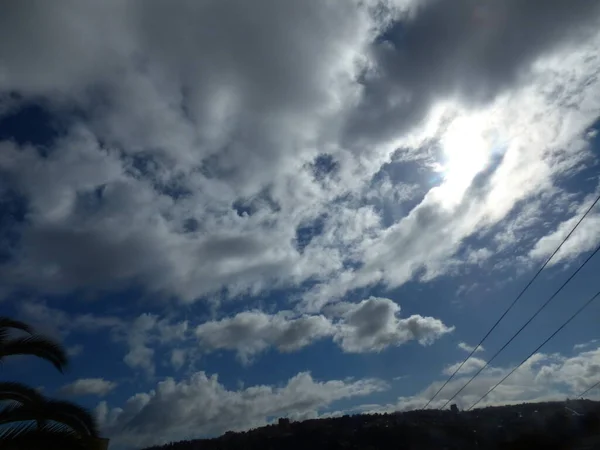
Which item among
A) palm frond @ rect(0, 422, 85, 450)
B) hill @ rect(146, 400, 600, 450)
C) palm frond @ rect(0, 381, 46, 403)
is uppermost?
hill @ rect(146, 400, 600, 450)

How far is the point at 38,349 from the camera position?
12234 millimetres

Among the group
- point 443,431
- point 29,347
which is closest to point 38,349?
point 29,347

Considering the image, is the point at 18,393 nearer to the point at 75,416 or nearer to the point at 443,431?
the point at 75,416

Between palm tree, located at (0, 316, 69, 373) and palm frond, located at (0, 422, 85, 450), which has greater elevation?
palm tree, located at (0, 316, 69, 373)

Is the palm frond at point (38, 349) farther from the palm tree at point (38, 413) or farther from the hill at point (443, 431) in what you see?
the hill at point (443, 431)

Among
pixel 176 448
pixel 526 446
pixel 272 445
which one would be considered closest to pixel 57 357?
pixel 526 446

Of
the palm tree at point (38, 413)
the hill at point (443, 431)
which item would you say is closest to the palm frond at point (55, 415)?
the palm tree at point (38, 413)

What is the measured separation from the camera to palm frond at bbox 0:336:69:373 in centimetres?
1174

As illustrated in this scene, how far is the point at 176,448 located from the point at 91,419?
35.9 metres

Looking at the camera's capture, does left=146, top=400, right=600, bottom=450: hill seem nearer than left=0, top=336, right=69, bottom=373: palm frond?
No

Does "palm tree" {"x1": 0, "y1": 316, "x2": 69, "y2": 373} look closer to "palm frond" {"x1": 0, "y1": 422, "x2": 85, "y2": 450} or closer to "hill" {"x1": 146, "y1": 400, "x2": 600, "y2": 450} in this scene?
"palm frond" {"x1": 0, "y1": 422, "x2": 85, "y2": 450}

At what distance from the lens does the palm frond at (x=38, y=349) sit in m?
11.7

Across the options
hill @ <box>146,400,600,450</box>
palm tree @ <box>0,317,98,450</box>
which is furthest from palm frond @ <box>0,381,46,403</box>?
hill @ <box>146,400,600,450</box>

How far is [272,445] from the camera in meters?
51.5
